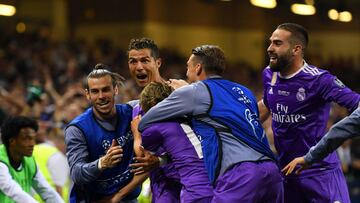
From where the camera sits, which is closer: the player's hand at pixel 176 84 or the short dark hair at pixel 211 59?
the short dark hair at pixel 211 59

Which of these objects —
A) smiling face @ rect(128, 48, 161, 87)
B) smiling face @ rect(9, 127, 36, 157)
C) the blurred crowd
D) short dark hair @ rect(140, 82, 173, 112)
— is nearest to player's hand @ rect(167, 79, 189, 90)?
short dark hair @ rect(140, 82, 173, 112)

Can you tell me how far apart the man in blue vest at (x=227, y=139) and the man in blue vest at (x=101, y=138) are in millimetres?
831

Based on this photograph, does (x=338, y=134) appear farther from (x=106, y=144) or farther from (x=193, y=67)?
(x=106, y=144)

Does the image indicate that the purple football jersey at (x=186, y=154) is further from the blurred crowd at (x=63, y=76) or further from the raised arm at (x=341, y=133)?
the blurred crowd at (x=63, y=76)

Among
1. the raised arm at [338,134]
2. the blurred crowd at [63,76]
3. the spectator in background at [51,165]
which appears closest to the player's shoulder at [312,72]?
the raised arm at [338,134]

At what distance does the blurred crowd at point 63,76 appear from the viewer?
49.4 ft

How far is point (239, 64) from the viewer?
32469 millimetres

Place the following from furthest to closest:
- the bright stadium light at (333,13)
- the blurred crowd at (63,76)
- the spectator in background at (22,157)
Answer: the bright stadium light at (333,13)
the blurred crowd at (63,76)
the spectator in background at (22,157)

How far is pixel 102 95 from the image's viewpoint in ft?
25.8

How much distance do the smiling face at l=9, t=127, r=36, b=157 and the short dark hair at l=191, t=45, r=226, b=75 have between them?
2151 millimetres

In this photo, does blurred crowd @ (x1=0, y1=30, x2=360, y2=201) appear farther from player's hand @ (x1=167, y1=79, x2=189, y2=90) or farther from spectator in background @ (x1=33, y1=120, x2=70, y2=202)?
player's hand @ (x1=167, y1=79, x2=189, y2=90)

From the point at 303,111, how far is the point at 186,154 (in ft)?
4.62

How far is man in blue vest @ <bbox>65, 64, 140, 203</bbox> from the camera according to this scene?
7.74m

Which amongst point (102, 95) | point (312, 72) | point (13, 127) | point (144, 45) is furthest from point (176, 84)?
point (13, 127)
